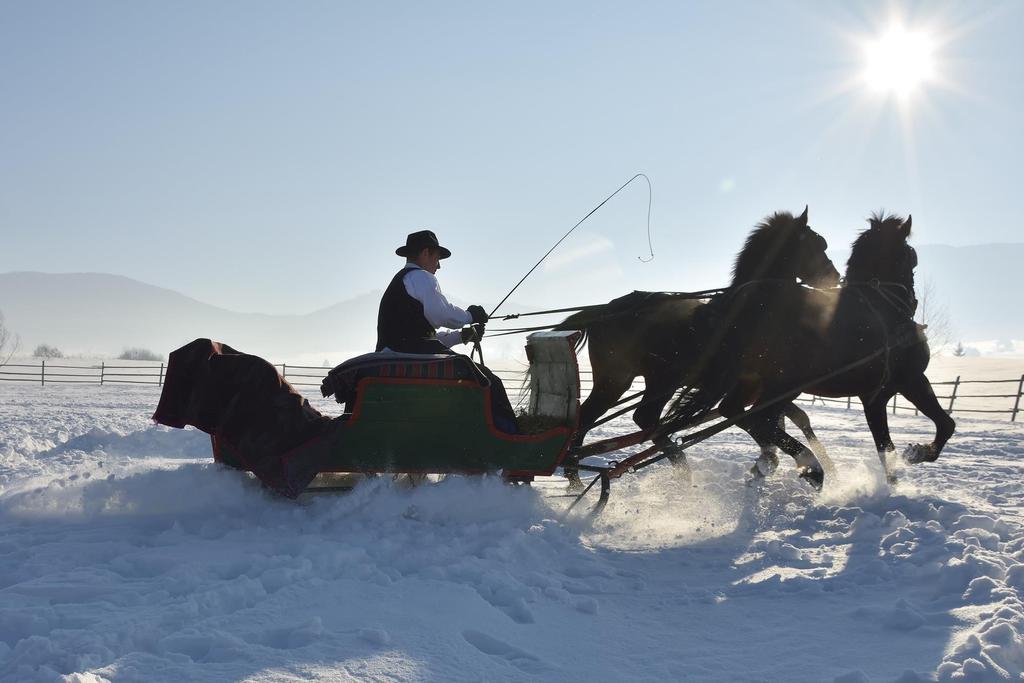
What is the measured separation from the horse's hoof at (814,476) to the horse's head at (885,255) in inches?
71.5

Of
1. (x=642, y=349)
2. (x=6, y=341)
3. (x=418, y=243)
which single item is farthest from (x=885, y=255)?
(x=6, y=341)

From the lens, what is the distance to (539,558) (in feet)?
13.8

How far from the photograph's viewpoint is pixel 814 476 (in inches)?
241

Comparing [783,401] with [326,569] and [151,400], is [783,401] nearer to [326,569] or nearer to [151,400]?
[326,569]

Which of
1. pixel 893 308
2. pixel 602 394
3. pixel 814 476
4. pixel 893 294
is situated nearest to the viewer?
pixel 814 476

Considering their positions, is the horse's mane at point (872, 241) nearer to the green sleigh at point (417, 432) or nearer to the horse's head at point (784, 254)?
the horse's head at point (784, 254)

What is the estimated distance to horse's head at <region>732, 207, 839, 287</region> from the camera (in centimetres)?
668

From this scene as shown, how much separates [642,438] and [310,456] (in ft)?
7.72

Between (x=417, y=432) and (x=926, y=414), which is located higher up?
(x=926, y=414)

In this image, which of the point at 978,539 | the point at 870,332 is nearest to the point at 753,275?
the point at 870,332

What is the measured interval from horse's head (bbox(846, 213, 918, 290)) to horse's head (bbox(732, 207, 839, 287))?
0.46 meters

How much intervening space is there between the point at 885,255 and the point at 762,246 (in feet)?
3.89

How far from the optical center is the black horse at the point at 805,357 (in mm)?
6133

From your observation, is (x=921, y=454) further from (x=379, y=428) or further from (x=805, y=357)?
(x=379, y=428)
